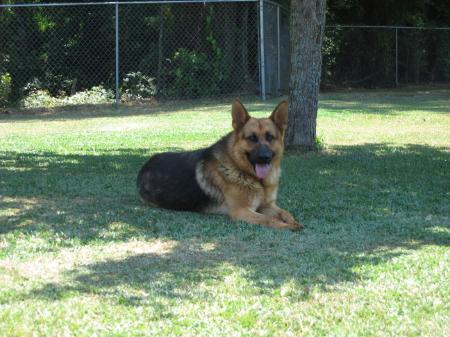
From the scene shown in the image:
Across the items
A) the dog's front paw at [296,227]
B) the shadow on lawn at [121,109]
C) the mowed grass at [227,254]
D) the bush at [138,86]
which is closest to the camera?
the mowed grass at [227,254]

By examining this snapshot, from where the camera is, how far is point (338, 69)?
26859 mm

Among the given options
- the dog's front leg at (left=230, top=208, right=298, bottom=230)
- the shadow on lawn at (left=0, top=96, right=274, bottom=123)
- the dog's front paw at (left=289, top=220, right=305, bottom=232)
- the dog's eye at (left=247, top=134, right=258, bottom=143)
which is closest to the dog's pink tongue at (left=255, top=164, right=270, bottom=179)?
the dog's eye at (left=247, top=134, right=258, bottom=143)

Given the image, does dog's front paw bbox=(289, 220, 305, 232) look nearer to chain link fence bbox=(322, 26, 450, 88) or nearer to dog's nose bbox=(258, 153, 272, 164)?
dog's nose bbox=(258, 153, 272, 164)

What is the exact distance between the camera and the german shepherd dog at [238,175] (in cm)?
646

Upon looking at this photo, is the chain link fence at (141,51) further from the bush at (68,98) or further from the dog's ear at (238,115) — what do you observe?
the dog's ear at (238,115)

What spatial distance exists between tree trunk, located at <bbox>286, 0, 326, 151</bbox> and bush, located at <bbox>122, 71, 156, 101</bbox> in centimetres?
1024

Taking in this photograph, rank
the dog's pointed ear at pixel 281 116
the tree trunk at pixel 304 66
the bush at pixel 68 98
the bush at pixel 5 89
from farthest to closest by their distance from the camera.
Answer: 1. the bush at pixel 68 98
2. the bush at pixel 5 89
3. the tree trunk at pixel 304 66
4. the dog's pointed ear at pixel 281 116

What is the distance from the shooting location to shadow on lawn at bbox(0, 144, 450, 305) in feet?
14.6

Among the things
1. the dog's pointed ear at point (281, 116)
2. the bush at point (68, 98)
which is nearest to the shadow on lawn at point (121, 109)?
the bush at point (68, 98)

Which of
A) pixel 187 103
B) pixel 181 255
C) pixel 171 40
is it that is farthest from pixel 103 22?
pixel 181 255

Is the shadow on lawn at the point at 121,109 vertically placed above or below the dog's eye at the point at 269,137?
above

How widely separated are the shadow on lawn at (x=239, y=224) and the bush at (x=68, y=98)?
9.55 metres

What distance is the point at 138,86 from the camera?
20.4 m

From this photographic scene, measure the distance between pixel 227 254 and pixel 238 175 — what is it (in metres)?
1.57
